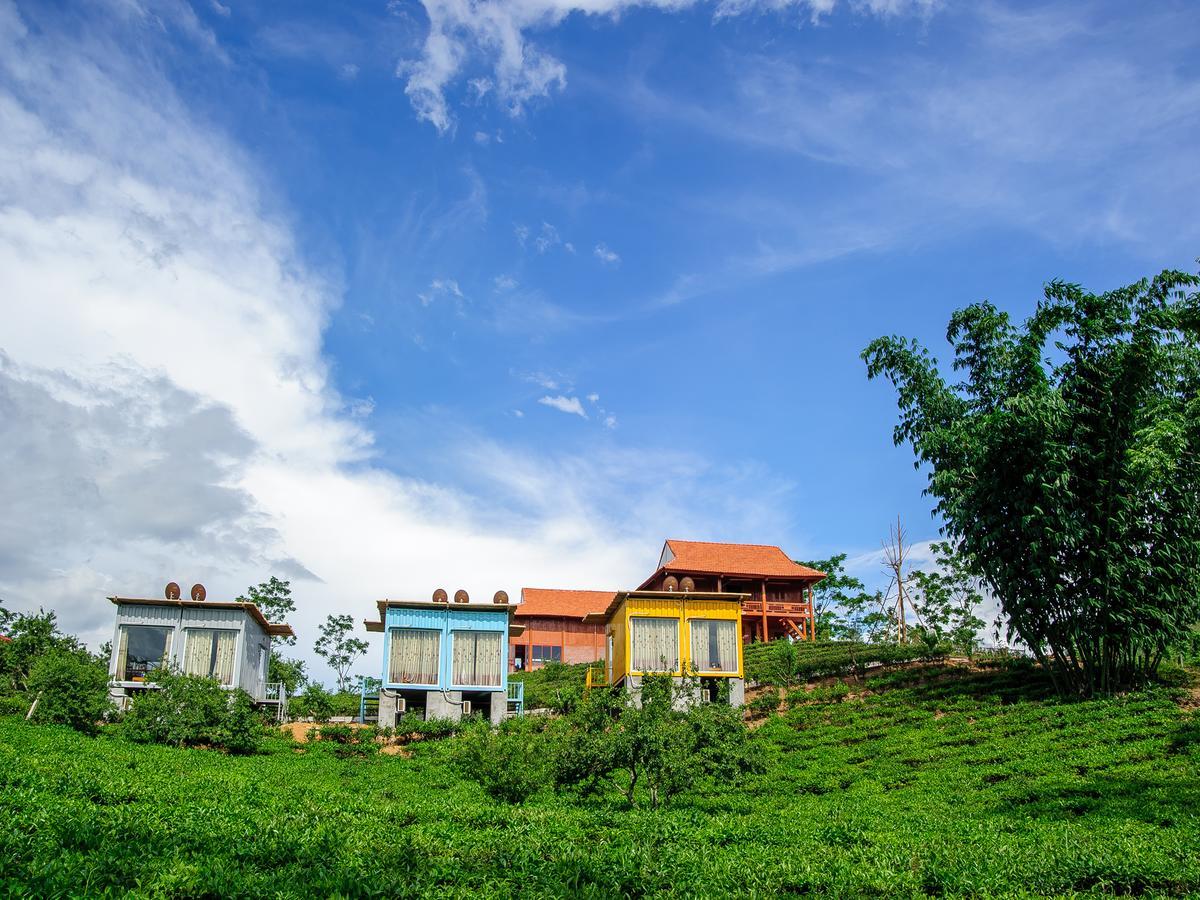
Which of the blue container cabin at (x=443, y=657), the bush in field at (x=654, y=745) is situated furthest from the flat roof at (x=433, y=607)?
the bush in field at (x=654, y=745)

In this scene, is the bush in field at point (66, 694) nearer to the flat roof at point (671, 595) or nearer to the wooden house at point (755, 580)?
the flat roof at point (671, 595)

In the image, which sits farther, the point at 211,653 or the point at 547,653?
the point at 547,653

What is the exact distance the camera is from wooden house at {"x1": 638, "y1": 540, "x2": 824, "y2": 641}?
156 feet

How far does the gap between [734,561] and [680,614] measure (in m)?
17.1

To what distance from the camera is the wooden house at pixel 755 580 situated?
4750 centimetres

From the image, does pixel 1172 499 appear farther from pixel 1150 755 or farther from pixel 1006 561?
pixel 1150 755

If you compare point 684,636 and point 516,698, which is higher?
point 684,636

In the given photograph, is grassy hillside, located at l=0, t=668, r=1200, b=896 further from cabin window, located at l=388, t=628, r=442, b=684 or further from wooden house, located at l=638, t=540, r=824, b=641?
wooden house, located at l=638, t=540, r=824, b=641

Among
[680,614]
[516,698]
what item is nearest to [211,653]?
[516,698]

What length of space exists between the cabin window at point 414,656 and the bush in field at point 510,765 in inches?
519

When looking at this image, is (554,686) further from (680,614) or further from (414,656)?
(680,614)

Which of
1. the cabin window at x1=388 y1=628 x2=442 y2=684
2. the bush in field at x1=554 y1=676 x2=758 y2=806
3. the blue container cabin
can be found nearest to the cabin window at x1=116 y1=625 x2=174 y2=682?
the blue container cabin

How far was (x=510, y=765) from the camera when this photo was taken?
58.2ft

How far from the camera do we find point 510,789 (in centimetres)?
1772
